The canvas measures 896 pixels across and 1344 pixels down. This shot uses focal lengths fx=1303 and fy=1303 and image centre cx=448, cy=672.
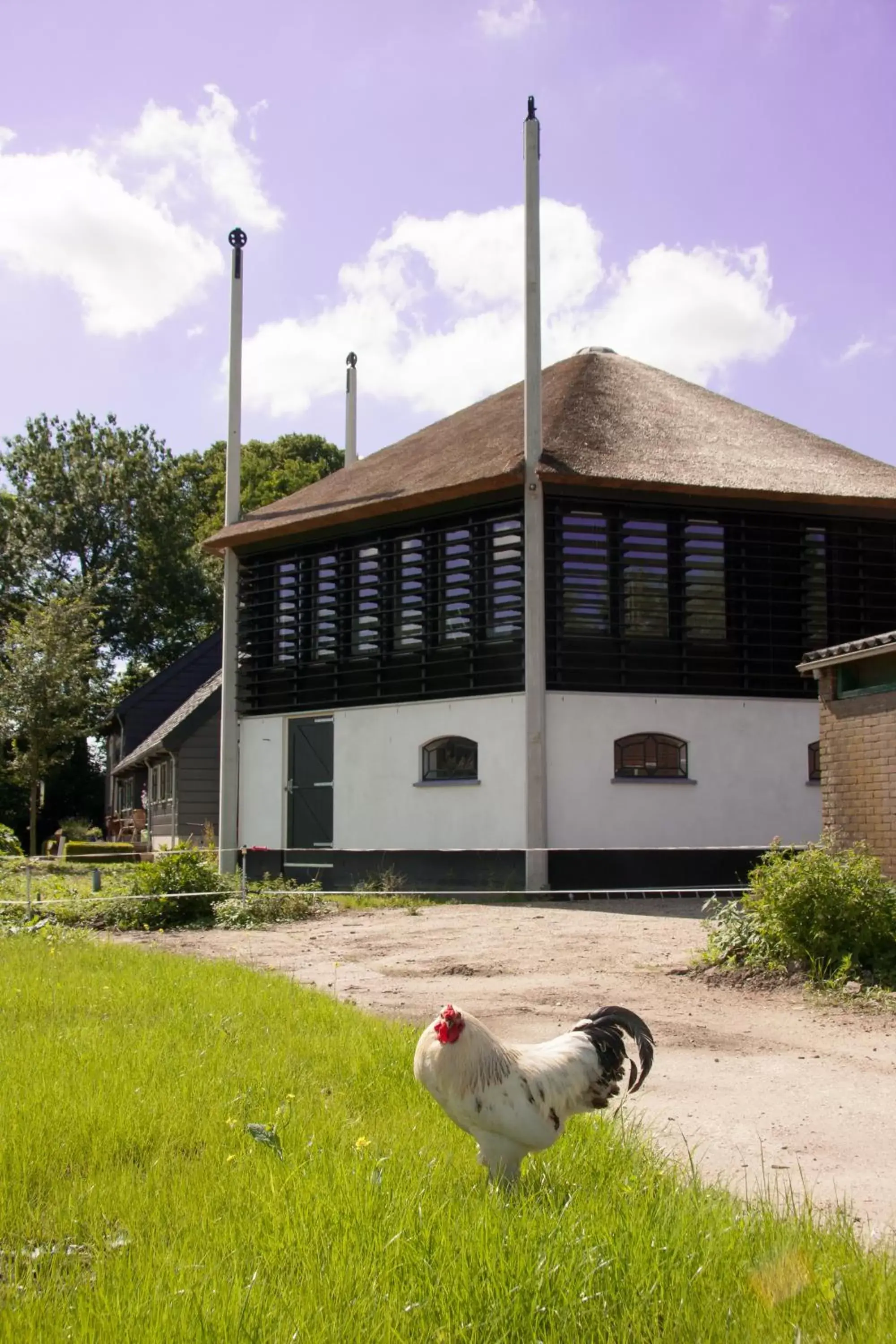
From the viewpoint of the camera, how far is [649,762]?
67.4ft

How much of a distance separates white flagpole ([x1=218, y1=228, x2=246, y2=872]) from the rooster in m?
19.3

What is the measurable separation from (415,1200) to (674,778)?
16653 mm

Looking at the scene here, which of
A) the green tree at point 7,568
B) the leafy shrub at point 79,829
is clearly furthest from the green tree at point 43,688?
the green tree at point 7,568

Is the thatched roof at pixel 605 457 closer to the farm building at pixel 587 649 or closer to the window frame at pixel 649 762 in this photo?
the farm building at pixel 587 649

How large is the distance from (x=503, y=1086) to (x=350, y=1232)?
3.01 feet

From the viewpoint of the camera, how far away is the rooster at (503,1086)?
455 centimetres

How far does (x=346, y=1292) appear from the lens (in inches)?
136

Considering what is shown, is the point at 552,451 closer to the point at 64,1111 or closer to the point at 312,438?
the point at 64,1111

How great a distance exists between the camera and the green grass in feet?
10.9

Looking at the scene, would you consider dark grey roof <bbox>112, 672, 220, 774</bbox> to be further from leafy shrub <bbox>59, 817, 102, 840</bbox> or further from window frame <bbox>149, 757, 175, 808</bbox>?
leafy shrub <bbox>59, 817, 102, 840</bbox>

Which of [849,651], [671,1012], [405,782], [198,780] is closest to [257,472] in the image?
[198,780]

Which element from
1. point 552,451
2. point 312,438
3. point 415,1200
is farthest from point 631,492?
point 312,438

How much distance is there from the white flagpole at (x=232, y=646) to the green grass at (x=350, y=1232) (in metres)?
18.2

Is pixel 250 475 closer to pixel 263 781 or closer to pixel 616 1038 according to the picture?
pixel 263 781
